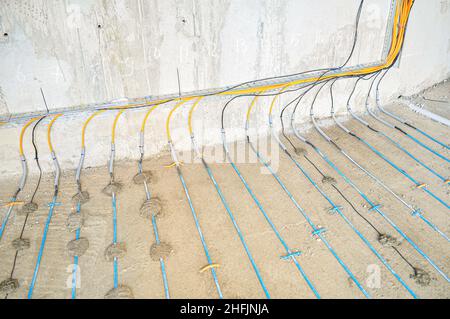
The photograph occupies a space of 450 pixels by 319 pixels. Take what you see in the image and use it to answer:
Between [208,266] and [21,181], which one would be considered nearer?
[208,266]

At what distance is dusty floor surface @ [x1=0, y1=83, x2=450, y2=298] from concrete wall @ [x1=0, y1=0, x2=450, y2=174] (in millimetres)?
533

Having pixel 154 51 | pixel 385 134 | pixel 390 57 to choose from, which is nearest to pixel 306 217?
pixel 385 134

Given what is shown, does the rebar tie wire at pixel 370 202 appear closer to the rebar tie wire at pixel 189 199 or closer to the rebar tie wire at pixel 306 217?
the rebar tie wire at pixel 306 217

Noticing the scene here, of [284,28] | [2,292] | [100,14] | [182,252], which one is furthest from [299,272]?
[100,14]

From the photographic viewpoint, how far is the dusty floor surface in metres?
2.39

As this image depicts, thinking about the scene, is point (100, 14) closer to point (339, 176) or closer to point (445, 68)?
point (339, 176)

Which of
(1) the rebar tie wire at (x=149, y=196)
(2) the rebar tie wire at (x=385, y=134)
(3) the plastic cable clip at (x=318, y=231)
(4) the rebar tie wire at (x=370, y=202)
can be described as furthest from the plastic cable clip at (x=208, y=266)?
(2) the rebar tie wire at (x=385, y=134)

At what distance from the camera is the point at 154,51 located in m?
3.31

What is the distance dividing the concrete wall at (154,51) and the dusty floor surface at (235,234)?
53 centimetres

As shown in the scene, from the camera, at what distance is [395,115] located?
177 inches

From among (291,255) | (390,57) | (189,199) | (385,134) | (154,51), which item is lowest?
(291,255)

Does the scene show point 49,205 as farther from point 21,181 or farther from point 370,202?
point 370,202

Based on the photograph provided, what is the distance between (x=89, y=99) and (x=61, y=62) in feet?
1.45

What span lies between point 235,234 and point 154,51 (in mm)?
2065
